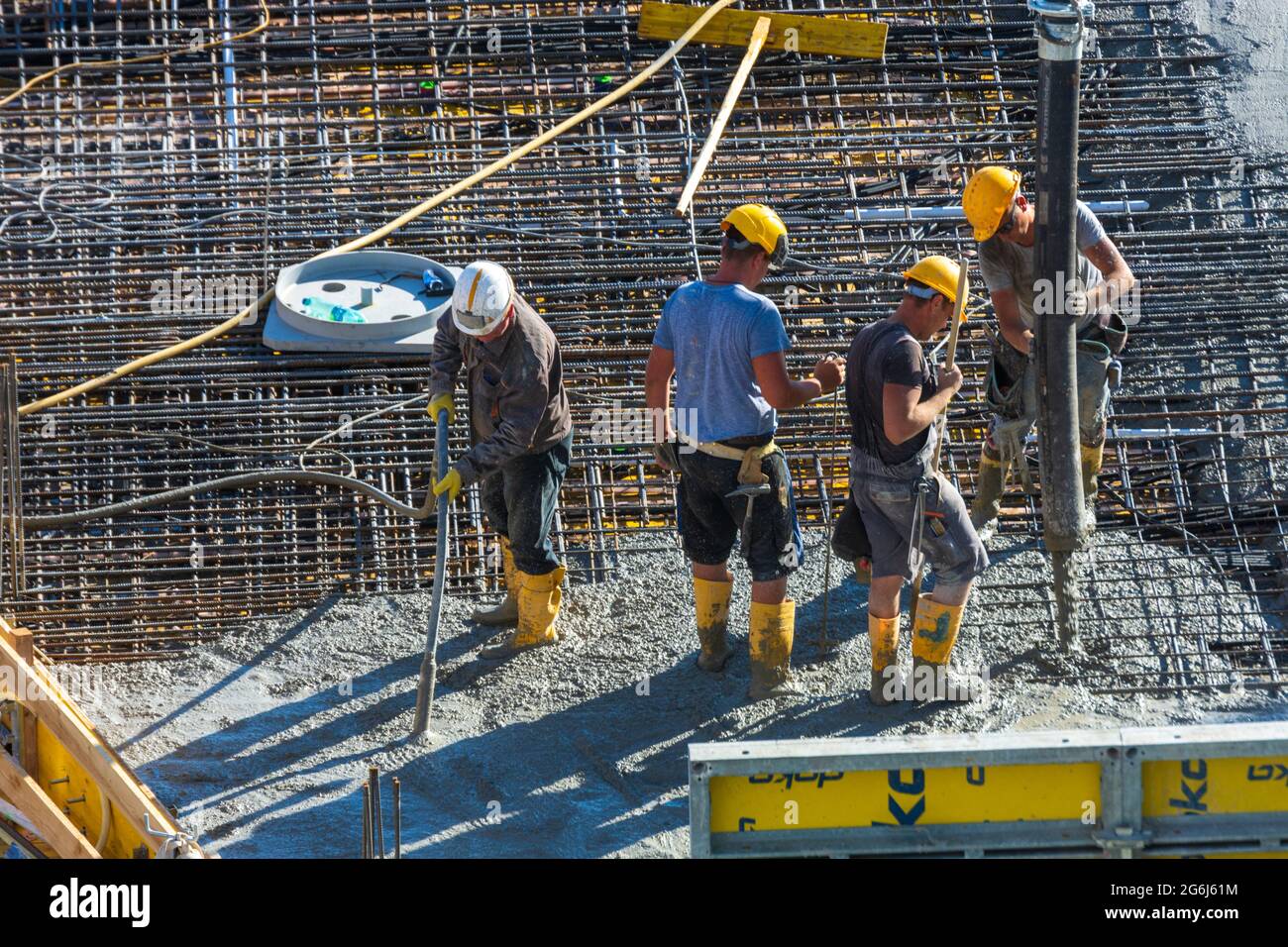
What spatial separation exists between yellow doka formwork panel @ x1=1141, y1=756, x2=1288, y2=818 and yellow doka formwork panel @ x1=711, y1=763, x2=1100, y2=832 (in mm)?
164

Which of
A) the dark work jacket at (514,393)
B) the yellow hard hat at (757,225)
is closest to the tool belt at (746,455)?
the dark work jacket at (514,393)

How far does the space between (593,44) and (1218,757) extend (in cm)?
702

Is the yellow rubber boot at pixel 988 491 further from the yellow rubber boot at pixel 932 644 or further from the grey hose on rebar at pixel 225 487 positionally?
the grey hose on rebar at pixel 225 487

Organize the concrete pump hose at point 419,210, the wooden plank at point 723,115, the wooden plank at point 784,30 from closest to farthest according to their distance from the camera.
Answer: the concrete pump hose at point 419,210, the wooden plank at point 723,115, the wooden plank at point 784,30

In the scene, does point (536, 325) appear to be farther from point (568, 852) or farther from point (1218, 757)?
point (1218, 757)

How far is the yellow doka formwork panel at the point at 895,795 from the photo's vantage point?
4430 millimetres

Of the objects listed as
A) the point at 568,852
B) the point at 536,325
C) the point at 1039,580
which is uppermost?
the point at 536,325

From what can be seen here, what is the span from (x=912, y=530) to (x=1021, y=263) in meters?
1.32

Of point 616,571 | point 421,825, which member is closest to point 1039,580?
point 616,571

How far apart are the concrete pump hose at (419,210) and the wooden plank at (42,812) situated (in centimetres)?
262

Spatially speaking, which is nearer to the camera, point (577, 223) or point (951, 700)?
point (951, 700)

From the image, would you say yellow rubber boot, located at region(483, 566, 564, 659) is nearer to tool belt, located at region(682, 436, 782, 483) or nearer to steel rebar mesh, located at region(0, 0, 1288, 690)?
steel rebar mesh, located at region(0, 0, 1288, 690)

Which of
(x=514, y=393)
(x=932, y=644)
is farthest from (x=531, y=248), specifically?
(x=932, y=644)

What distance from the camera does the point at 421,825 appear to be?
19.4ft
